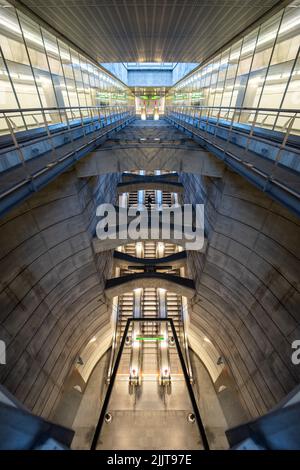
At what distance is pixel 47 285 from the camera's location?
7250 millimetres

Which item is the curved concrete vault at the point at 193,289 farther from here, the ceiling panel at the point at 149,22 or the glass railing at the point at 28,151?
the ceiling panel at the point at 149,22

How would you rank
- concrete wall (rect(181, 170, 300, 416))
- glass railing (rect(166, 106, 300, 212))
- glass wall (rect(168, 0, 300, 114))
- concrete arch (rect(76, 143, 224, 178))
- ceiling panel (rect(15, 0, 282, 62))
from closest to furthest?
glass railing (rect(166, 106, 300, 212)), concrete wall (rect(181, 170, 300, 416)), glass wall (rect(168, 0, 300, 114)), ceiling panel (rect(15, 0, 282, 62)), concrete arch (rect(76, 143, 224, 178))

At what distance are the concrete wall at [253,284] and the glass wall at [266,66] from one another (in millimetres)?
3028

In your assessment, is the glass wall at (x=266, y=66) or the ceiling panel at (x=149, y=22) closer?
the glass wall at (x=266, y=66)

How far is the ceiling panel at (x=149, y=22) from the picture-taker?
6.67 meters

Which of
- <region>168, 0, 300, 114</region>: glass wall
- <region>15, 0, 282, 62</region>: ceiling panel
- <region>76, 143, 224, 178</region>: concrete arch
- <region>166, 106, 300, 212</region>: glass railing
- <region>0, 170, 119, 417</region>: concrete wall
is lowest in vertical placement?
<region>0, 170, 119, 417</region>: concrete wall

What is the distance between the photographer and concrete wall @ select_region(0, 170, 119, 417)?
5.72 m

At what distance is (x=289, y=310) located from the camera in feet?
18.5

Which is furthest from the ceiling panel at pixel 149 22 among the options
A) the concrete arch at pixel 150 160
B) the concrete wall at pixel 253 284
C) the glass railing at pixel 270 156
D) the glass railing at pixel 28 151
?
the concrete wall at pixel 253 284

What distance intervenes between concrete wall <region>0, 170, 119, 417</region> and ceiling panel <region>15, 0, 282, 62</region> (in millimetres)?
5564

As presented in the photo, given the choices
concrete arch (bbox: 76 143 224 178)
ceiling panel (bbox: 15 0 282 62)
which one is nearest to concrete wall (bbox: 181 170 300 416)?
concrete arch (bbox: 76 143 224 178)

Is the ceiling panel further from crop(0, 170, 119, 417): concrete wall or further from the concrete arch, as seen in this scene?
crop(0, 170, 119, 417): concrete wall

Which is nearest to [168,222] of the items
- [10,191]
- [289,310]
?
[289,310]
